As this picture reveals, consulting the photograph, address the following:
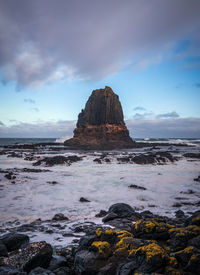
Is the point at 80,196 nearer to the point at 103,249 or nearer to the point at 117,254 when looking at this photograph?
the point at 103,249

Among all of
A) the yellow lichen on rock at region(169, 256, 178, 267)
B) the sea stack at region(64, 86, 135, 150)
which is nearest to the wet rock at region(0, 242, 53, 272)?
the yellow lichen on rock at region(169, 256, 178, 267)

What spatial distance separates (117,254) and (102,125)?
62.7 metres

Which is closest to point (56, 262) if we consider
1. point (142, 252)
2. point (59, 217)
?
point (142, 252)

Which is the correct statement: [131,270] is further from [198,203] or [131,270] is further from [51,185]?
[51,185]

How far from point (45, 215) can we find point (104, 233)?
15.4 ft

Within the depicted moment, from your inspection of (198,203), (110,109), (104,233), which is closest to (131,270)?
(104,233)

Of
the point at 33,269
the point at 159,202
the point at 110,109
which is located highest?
the point at 110,109

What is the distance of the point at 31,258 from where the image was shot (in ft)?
12.6

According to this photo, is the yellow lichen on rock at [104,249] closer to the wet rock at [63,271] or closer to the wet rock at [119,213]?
the wet rock at [63,271]

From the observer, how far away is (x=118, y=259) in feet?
12.3

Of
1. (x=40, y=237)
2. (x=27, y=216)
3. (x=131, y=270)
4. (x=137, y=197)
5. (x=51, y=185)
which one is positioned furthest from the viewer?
(x=51, y=185)

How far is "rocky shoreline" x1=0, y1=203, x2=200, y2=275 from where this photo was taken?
3.33 metres

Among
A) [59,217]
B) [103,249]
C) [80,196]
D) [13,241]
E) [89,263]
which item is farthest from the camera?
[80,196]

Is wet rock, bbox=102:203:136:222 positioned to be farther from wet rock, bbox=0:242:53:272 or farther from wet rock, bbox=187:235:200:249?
wet rock, bbox=187:235:200:249
